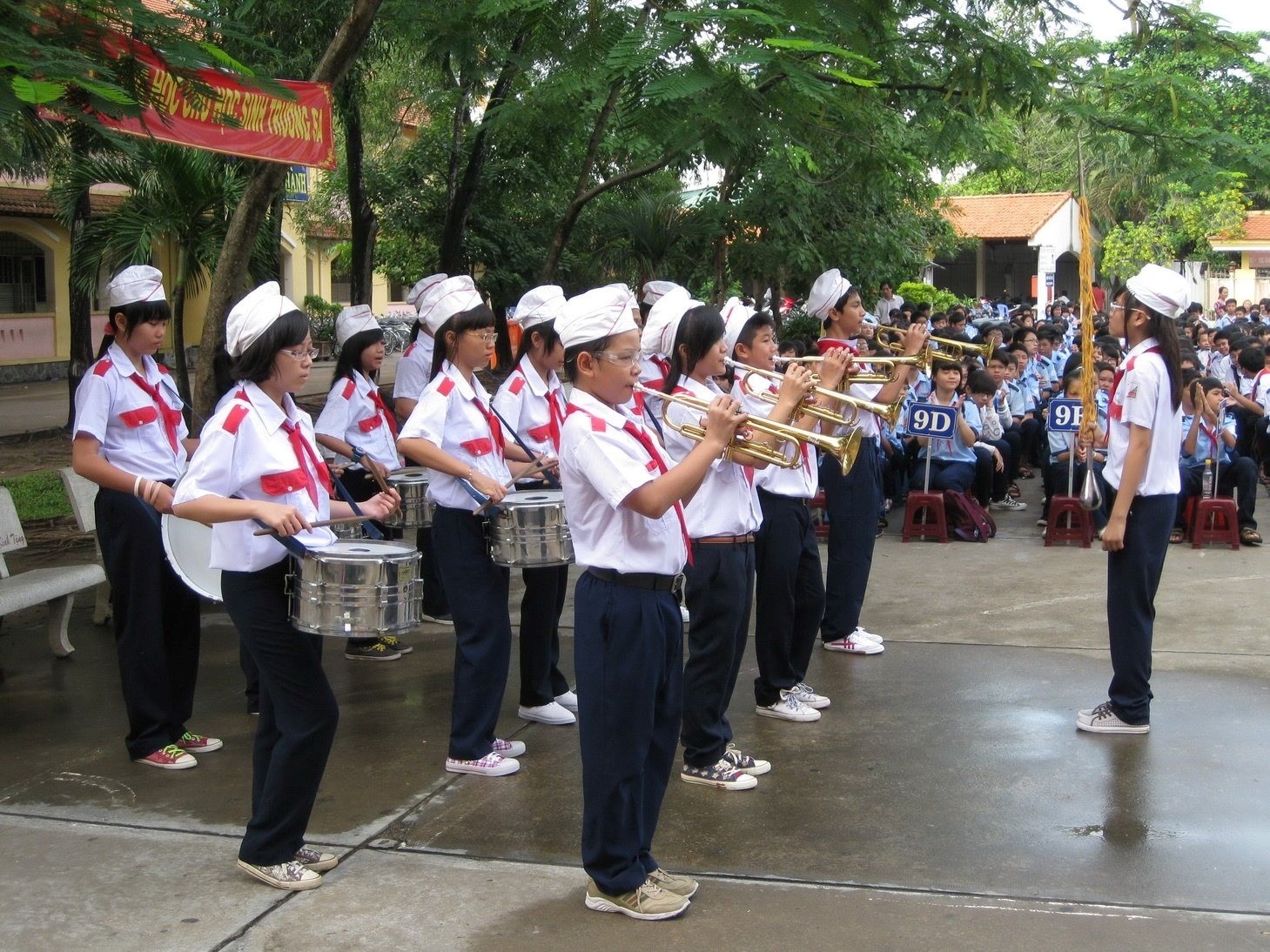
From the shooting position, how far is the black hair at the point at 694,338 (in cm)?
500

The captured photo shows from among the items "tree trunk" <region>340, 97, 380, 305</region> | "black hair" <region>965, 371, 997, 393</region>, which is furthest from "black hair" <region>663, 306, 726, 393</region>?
"tree trunk" <region>340, 97, 380, 305</region>

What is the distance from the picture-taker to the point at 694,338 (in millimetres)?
5004

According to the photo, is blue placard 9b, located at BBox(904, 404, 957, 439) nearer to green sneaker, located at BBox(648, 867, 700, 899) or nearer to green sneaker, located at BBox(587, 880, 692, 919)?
green sneaker, located at BBox(648, 867, 700, 899)

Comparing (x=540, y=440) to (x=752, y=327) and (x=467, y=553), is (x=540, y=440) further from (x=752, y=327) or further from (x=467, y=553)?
(x=752, y=327)

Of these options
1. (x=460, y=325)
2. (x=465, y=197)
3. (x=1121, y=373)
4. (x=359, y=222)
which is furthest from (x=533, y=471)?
(x=359, y=222)

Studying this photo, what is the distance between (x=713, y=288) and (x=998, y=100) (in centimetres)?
730

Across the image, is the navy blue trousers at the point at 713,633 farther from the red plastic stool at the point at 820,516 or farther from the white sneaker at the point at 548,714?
the red plastic stool at the point at 820,516

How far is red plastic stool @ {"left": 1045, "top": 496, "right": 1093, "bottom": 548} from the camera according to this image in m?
9.78

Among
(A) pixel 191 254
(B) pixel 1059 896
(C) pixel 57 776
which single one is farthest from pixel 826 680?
(A) pixel 191 254

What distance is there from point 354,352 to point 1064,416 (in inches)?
229

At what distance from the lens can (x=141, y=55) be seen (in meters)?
5.96

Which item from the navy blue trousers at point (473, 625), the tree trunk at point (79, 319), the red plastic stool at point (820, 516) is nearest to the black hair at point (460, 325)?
the navy blue trousers at point (473, 625)

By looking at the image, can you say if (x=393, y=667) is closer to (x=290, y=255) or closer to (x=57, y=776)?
(x=57, y=776)

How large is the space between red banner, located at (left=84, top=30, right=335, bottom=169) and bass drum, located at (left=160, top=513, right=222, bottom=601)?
1.67 meters
